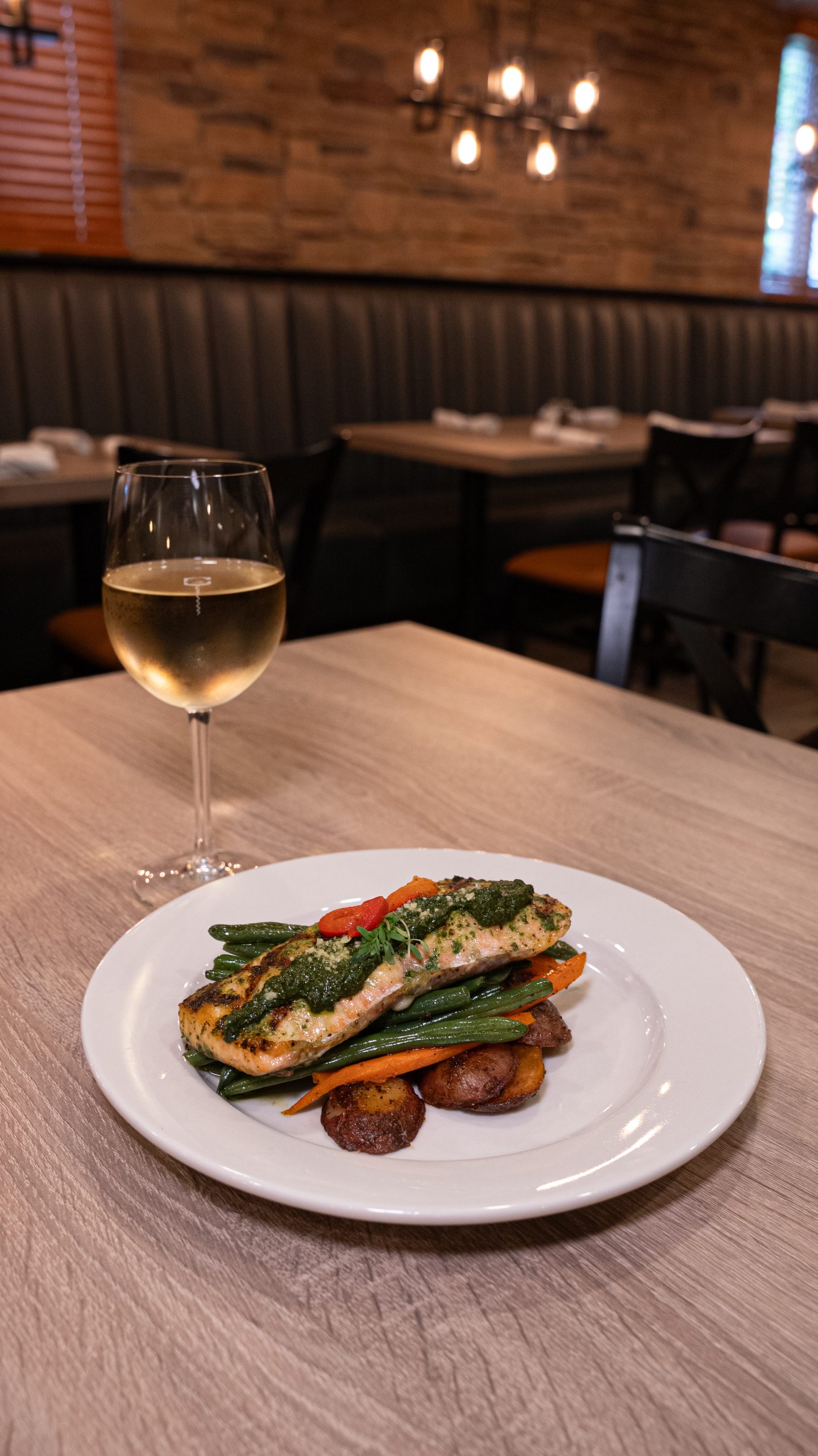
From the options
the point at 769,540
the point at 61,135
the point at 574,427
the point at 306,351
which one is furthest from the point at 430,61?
the point at 769,540

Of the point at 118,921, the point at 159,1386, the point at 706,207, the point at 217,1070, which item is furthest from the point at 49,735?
the point at 706,207

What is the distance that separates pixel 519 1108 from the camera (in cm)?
46

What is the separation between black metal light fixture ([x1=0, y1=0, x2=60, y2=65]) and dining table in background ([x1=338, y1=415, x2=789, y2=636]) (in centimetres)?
152

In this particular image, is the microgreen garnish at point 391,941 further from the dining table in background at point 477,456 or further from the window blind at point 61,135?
the window blind at point 61,135

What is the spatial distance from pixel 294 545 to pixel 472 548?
45.9 inches

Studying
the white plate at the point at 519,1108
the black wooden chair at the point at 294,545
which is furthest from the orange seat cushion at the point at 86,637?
the white plate at the point at 519,1108

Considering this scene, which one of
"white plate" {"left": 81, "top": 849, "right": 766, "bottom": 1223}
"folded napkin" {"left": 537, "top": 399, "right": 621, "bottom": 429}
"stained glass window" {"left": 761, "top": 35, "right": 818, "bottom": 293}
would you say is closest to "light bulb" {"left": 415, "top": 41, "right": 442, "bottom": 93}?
"folded napkin" {"left": 537, "top": 399, "right": 621, "bottom": 429}

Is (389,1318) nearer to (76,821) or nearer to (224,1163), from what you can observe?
(224,1163)

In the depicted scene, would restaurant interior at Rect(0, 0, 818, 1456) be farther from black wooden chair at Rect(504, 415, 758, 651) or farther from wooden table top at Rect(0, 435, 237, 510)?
black wooden chair at Rect(504, 415, 758, 651)

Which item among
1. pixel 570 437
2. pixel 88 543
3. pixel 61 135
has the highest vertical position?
pixel 61 135

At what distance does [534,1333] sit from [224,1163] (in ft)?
0.38

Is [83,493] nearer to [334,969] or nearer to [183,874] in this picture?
[183,874]

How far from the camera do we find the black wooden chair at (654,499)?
11.3ft

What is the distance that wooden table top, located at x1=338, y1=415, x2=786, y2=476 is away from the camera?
3.31m
